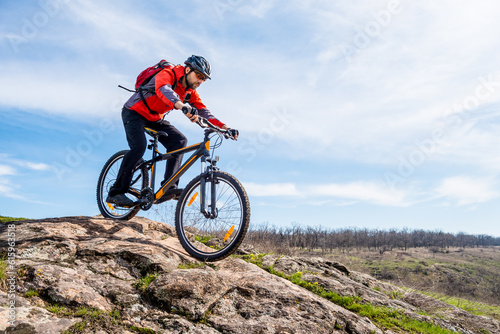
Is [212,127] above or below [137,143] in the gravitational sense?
above

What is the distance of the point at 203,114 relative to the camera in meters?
6.50

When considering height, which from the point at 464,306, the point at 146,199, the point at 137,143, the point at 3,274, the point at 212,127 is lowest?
the point at 464,306

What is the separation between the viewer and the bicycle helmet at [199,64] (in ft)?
18.5

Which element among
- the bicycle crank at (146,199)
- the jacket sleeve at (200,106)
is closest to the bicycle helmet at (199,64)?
the jacket sleeve at (200,106)

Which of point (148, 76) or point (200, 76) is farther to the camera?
point (148, 76)

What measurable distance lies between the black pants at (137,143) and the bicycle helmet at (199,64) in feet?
4.75

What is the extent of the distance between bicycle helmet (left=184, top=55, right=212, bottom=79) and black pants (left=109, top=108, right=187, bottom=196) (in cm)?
145

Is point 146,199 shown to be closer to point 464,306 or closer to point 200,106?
point 200,106

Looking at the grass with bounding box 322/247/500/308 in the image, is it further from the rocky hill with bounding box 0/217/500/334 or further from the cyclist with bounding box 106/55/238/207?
the cyclist with bounding box 106/55/238/207

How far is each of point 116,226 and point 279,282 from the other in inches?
134

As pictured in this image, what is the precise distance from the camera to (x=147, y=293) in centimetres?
388

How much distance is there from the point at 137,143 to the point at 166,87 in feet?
4.56

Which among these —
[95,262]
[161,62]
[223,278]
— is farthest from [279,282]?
[161,62]

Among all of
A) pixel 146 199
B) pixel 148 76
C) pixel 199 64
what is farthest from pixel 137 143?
pixel 199 64
